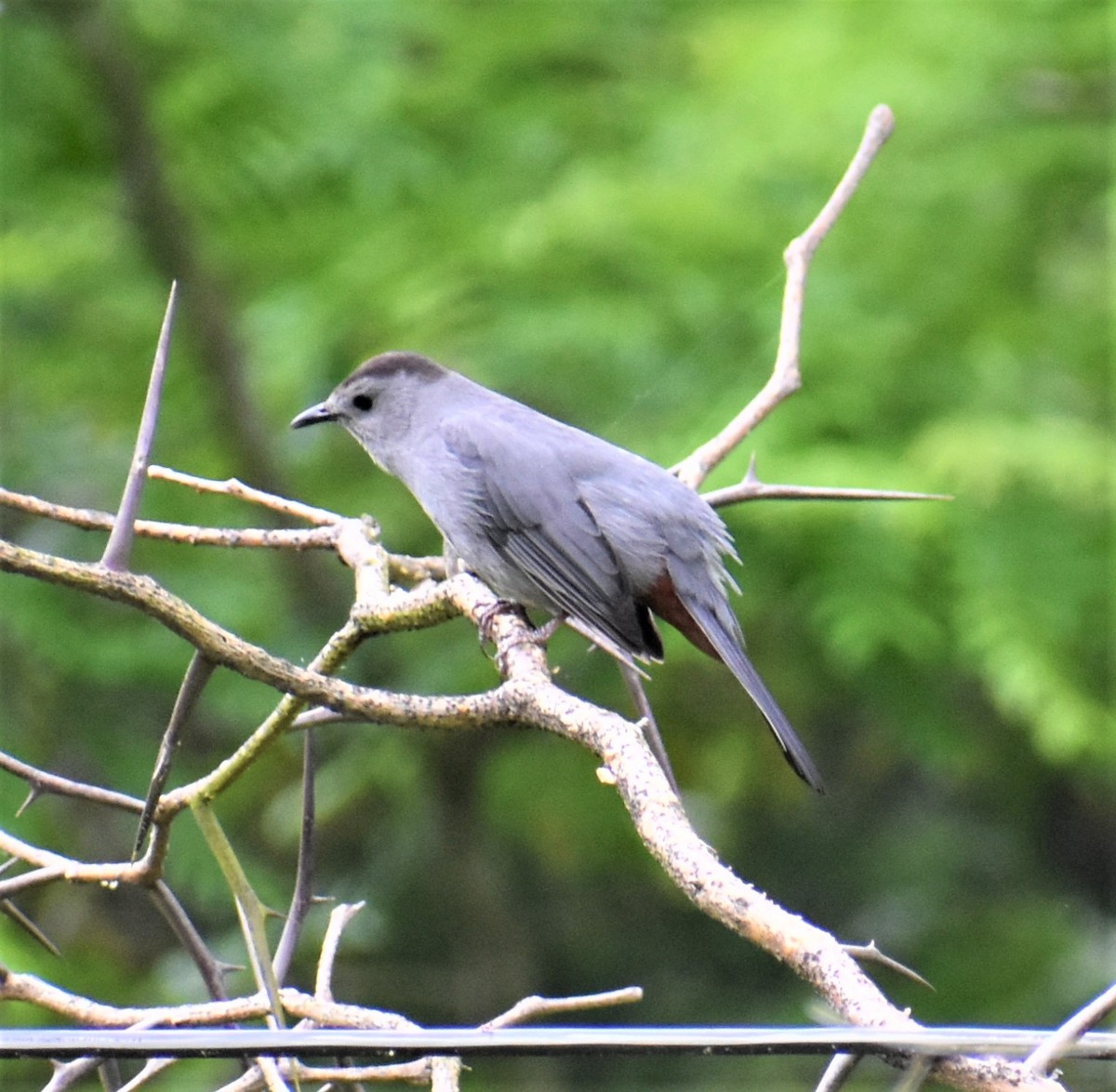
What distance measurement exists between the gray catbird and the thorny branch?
3.52 feet

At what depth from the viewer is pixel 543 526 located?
4078mm

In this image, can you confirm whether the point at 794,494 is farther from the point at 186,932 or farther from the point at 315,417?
the point at 315,417

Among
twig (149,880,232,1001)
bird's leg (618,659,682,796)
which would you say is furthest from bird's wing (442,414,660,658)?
twig (149,880,232,1001)

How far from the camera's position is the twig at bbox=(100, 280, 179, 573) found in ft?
5.29

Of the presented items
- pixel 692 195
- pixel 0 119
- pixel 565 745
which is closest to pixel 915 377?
pixel 692 195

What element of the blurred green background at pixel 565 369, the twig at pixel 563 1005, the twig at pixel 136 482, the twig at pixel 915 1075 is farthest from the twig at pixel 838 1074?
the blurred green background at pixel 565 369

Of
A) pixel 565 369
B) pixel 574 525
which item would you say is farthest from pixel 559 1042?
pixel 565 369

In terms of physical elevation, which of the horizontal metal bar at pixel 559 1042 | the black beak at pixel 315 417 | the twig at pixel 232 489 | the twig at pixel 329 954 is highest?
the black beak at pixel 315 417

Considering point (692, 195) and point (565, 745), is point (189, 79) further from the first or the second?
point (565, 745)

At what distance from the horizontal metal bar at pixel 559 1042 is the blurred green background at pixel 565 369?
3.78 m

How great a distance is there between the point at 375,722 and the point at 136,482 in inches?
17.4

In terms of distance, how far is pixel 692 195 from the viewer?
18.9 feet

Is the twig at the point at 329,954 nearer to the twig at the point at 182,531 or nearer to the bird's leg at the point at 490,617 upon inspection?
the twig at the point at 182,531

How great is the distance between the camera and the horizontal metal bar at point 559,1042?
109 centimetres
